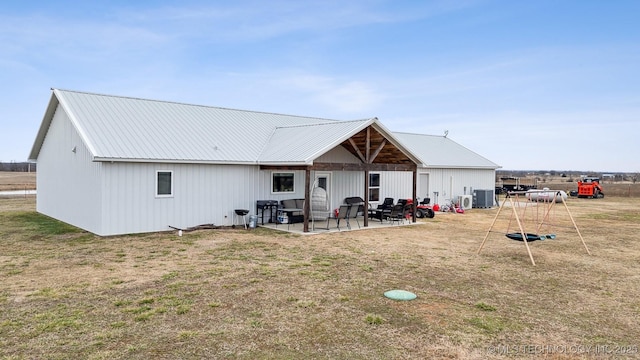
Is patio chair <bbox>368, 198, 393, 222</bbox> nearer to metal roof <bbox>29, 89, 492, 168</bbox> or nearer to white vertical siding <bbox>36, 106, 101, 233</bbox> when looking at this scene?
metal roof <bbox>29, 89, 492, 168</bbox>

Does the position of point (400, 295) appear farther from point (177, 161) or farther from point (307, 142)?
point (177, 161)

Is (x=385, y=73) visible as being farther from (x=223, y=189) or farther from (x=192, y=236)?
(x=192, y=236)

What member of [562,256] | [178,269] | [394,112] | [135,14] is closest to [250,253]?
[178,269]

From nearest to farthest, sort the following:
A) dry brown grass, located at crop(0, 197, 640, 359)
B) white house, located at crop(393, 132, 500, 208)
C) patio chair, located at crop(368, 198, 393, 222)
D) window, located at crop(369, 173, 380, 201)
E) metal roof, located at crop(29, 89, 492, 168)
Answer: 1. dry brown grass, located at crop(0, 197, 640, 359)
2. metal roof, located at crop(29, 89, 492, 168)
3. patio chair, located at crop(368, 198, 393, 222)
4. window, located at crop(369, 173, 380, 201)
5. white house, located at crop(393, 132, 500, 208)

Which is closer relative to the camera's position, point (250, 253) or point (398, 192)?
point (250, 253)

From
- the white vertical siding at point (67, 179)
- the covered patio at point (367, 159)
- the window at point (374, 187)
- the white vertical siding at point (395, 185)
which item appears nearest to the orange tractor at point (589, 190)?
the white vertical siding at point (395, 185)

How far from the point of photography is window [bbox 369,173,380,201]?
1931 cm

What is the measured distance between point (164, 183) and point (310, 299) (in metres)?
8.43

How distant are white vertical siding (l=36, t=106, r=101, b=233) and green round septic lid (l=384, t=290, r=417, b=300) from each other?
363 inches

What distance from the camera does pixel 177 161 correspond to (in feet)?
44.0

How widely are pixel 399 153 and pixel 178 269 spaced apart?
10157mm

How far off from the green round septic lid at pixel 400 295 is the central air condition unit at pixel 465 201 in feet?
55.9

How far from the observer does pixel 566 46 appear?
16750mm

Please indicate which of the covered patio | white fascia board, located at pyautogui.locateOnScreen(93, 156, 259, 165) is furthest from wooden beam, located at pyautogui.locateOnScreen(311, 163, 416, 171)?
white fascia board, located at pyautogui.locateOnScreen(93, 156, 259, 165)
